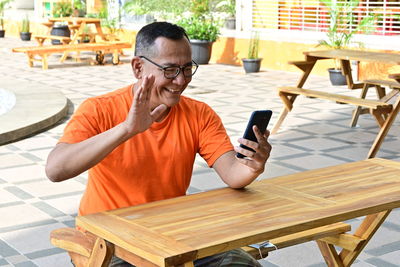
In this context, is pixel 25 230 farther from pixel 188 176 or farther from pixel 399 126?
pixel 399 126

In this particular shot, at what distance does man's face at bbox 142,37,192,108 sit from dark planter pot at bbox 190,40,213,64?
37.2ft

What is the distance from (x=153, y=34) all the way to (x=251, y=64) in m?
10.5

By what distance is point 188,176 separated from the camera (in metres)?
2.99

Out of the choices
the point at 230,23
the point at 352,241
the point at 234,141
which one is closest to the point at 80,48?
the point at 230,23

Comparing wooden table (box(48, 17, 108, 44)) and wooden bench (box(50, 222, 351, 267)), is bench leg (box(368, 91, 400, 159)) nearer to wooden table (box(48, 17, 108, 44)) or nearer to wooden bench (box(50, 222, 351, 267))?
wooden bench (box(50, 222, 351, 267))

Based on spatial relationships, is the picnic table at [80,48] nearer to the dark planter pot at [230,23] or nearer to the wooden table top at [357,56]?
the dark planter pot at [230,23]

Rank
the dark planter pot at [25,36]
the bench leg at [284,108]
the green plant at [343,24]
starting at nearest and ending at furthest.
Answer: the bench leg at [284,108]
the green plant at [343,24]
the dark planter pot at [25,36]

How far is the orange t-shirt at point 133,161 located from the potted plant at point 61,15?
1701cm

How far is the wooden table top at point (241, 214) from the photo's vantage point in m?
2.24

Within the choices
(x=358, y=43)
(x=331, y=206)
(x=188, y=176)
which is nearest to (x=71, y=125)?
(x=188, y=176)

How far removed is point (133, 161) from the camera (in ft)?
9.41

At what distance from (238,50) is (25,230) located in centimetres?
1013

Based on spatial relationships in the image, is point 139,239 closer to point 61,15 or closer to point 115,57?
point 115,57

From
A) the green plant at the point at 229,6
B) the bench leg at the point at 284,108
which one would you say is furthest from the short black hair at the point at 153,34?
the green plant at the point at 229,6
